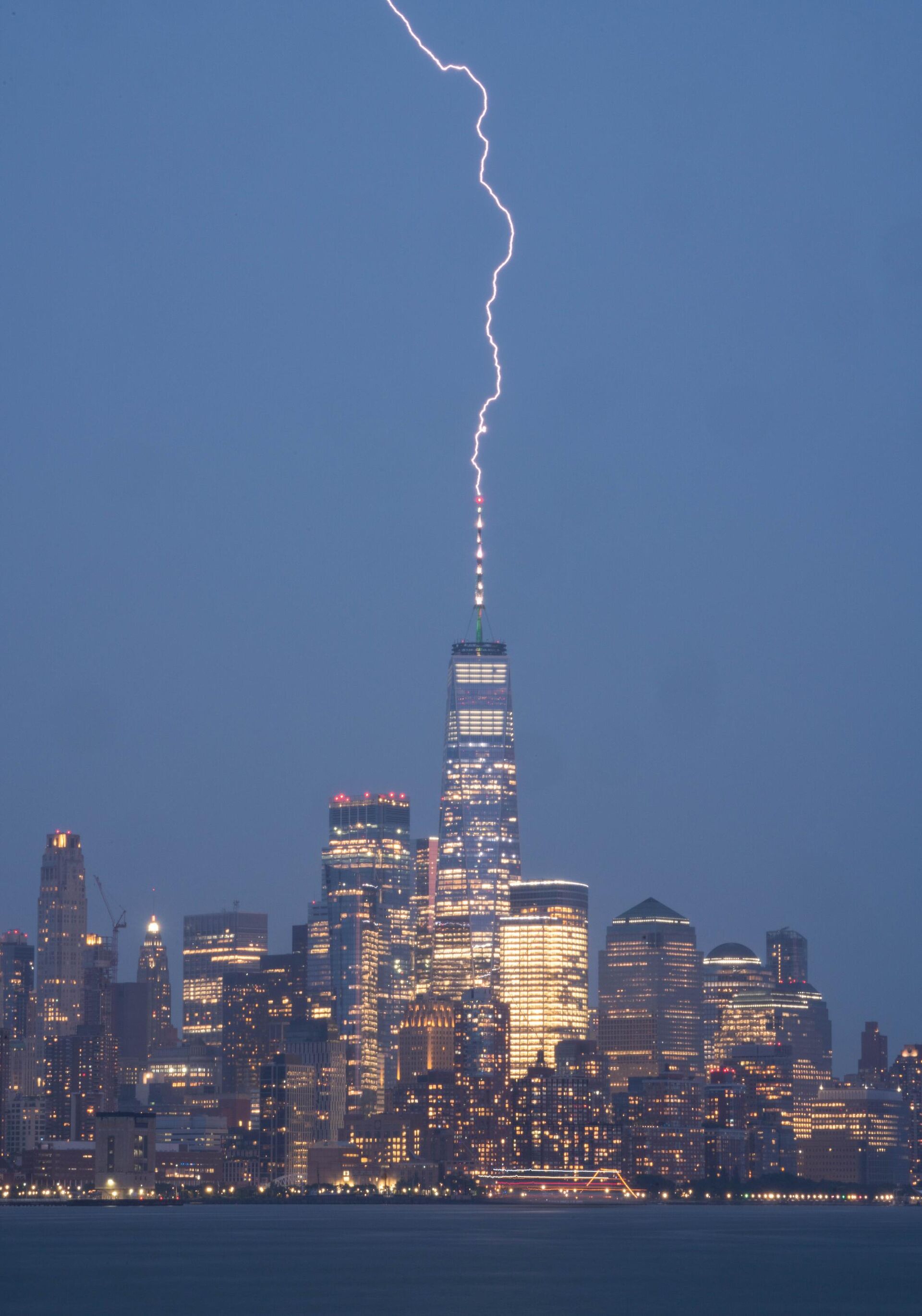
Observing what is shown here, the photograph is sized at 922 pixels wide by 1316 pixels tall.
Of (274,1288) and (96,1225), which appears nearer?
(274,1288)

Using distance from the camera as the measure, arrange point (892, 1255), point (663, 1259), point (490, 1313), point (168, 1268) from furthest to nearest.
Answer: point (892, 1255), point (663, 1259), point (168, 1268), point (490, 1313)

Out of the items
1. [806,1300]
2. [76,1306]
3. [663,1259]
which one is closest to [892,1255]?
[663,1259]

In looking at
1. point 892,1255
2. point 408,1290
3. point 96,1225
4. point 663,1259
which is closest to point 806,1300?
point 408,1290

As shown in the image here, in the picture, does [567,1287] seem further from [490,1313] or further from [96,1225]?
[96,1225]

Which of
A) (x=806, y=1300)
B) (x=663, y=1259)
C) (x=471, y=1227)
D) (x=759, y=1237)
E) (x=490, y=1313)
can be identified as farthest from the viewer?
(x=471, y=1227)

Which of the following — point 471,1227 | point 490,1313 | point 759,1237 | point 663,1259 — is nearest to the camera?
point 490,1313

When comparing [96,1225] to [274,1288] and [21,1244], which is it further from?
[274,1288]
